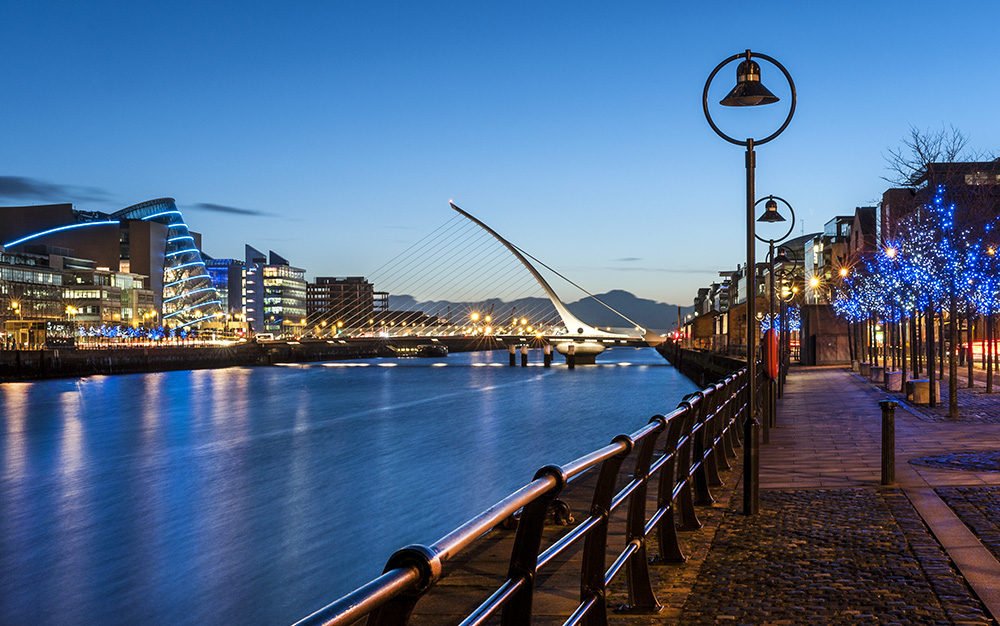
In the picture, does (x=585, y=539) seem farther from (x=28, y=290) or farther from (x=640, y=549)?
(x=28, y=290)

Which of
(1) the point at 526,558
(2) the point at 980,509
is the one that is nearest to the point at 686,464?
(2) the point at 980,509

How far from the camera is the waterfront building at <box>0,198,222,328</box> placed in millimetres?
169625

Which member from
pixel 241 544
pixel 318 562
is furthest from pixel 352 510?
pixel 318 562

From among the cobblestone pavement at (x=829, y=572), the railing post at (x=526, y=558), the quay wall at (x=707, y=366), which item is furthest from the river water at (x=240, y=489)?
the railing post at (x=526, y=558)

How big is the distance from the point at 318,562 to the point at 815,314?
5080cm

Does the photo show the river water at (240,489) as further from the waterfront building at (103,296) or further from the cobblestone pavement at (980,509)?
the waterfront building at (103,296)

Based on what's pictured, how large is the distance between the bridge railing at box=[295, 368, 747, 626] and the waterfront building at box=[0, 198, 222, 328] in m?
168

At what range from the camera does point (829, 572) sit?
707 cm

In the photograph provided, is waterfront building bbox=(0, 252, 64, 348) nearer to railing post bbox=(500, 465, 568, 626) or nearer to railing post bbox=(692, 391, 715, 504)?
railing post bbox=(692, 391, 715, 504)

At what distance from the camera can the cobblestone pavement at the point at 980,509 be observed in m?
8.12

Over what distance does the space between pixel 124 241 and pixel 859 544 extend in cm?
18121

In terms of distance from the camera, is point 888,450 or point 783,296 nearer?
point 888,450

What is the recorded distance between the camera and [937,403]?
2400 centimetres

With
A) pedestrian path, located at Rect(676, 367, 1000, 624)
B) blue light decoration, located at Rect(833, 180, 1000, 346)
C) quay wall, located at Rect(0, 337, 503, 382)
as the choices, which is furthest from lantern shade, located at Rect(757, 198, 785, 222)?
quay wall, located at Rect(0, 337, 503, 382)
